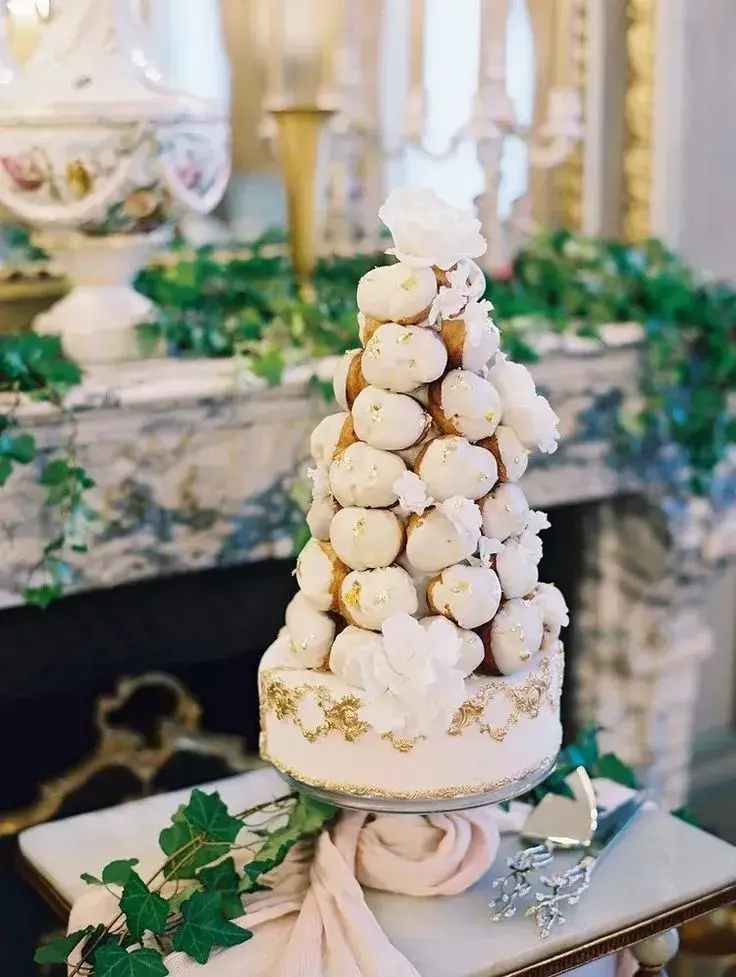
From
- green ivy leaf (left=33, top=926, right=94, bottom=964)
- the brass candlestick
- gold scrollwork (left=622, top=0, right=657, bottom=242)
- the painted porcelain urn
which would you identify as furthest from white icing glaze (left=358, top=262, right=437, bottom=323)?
gold scrollwork (left=622, top=0, right=657, bottom=242)

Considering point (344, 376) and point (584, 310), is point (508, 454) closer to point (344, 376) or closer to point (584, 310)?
point (344, 376)

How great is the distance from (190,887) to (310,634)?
0.28 metres

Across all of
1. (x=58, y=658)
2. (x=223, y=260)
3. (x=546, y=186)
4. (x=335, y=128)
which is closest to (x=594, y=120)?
(x=546, y=186)

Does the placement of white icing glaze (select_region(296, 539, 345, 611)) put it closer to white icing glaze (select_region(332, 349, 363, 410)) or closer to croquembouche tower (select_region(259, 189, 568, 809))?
A: croquembouche tower (select_region(259, 189, 568, 809))

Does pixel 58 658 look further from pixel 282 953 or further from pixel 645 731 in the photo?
pixel 645 731

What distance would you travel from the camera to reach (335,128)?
7.32 ft

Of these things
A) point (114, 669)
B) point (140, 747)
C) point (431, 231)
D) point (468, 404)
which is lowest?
point (140, 747)

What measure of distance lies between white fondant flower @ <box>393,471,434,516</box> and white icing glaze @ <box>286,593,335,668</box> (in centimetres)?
13

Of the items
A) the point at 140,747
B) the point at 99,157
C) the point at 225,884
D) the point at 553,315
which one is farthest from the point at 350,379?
the point at 140,747

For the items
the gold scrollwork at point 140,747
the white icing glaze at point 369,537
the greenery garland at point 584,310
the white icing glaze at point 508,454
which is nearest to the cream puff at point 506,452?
the white icing glaze at point 508,454

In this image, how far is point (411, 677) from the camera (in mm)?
1060

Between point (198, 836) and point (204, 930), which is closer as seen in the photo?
point (204, 930)

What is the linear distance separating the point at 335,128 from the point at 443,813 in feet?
4.44

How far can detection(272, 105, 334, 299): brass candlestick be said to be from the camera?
1.98m
